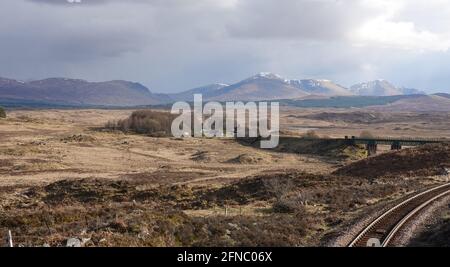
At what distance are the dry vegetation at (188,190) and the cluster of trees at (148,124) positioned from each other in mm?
31349

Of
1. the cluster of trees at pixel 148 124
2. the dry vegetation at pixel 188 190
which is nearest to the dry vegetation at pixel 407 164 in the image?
the dry vegetation at pixel 188 190

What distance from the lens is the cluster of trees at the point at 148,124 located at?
154m

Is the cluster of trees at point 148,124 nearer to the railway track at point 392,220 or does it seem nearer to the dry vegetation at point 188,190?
the dry vegetation at point 188,190

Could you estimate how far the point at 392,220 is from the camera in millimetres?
30094

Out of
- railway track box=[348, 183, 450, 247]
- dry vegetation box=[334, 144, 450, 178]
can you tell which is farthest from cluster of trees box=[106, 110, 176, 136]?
railway track box=[348, 183, 450, 247]

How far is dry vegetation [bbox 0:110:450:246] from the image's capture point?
25.9m

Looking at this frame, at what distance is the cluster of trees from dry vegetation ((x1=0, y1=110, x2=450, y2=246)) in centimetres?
3135

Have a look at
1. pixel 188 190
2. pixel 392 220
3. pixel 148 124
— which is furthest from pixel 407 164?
pixel 148 124

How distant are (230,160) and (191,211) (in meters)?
56.4

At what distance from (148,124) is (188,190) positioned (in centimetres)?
10660

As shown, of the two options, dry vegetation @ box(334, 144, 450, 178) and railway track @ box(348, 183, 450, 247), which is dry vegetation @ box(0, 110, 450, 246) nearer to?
dry vegetation @ box(334, 144, 450, 178)

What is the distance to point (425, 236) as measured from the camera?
1019 inches
